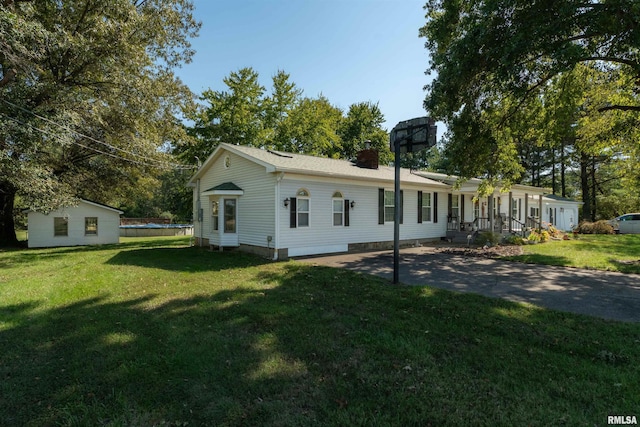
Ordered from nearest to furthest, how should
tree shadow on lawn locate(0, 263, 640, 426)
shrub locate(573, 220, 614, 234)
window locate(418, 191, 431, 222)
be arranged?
tree shadow on lawn locate(0, 263, 640, 426) < window locate(418, 191, 431, 222) < shrub locate(573, 220, 614, 234)

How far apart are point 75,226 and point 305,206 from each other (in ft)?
51.7

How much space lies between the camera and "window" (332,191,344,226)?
1285 cm

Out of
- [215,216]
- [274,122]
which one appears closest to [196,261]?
[215,216]

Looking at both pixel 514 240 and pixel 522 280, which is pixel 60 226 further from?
pixel 514 240

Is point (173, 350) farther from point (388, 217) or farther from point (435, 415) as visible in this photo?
point (388, 217)

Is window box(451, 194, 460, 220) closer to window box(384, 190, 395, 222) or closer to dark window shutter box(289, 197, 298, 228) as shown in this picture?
window box(384, 190, 395, 222)

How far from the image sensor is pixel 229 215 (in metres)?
13.5

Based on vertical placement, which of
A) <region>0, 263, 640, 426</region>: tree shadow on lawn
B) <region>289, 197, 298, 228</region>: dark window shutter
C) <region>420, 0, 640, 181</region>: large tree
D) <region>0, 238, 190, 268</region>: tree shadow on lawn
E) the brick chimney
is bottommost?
<region>0, 238, 190, 268</region>: tree shadow on lawn

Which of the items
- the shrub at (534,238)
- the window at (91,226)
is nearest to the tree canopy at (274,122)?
the window at (91,226)

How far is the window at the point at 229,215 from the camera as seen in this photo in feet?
44.0

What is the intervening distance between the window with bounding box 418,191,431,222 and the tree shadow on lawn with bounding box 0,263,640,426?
1057 cm

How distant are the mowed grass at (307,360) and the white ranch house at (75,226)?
48.9 ft

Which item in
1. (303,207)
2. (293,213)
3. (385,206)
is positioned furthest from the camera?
(385,206)

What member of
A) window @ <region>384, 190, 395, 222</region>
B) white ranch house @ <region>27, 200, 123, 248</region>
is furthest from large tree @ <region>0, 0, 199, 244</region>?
window @ <region>384, 190, 395, 222</region>
